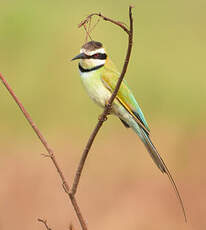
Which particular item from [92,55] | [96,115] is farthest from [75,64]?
[92,55]

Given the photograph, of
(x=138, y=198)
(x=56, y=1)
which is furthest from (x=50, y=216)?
(x=56, y=1)

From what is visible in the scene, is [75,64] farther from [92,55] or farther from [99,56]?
[92,55]

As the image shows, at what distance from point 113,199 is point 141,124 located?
7.30 ft

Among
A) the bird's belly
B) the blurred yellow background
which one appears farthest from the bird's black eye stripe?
the blurred yellow background

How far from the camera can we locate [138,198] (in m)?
5.40

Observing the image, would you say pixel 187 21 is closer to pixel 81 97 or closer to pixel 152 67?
pixel 152 67

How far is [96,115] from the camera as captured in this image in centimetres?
695

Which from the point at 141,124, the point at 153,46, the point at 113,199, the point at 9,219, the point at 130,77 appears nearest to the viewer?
the point at 141,124

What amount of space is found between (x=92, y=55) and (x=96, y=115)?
3.68m

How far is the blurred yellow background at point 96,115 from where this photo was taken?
5262mm

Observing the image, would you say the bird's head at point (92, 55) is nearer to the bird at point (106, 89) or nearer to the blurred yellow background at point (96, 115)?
the bird at point (106, 89)

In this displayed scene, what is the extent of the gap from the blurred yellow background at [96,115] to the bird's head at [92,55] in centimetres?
184

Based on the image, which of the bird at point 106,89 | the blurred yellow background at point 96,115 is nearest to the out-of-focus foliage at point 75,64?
the blurred yellow background at point 96,115

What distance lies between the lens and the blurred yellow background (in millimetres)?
5262
